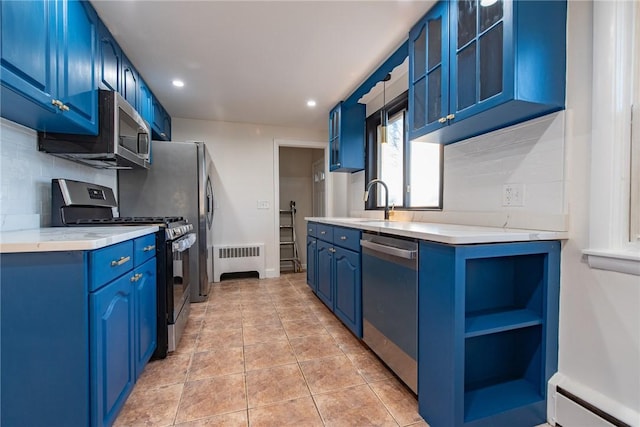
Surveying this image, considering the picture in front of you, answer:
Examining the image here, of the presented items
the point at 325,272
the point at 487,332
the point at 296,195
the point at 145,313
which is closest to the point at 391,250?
the point at 487,332

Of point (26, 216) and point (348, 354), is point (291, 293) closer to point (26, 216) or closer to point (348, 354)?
point (348, 354)

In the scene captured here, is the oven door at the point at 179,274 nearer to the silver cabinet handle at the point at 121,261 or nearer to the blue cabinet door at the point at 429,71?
the silver cabinet handle at the point at 121,261

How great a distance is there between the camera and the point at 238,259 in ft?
12.9

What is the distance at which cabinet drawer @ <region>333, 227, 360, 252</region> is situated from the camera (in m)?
1.97

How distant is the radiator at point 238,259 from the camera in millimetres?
3840

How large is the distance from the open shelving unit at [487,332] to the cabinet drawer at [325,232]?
4.13 ft

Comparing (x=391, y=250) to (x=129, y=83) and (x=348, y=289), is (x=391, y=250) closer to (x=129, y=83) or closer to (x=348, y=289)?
(x=348, y=289)

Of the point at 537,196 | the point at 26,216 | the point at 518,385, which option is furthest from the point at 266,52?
the point at 518,385

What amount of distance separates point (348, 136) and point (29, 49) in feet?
8.44

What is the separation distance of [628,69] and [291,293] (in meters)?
3.11

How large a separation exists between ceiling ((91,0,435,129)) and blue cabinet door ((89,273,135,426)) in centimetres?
162

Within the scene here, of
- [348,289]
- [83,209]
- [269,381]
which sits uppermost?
[83,209]

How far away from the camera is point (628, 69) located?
42.6 inches

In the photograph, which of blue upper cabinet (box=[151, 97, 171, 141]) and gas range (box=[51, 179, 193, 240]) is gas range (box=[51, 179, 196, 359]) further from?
blue upper cabinet (box=[151, 97, 171, 141])
